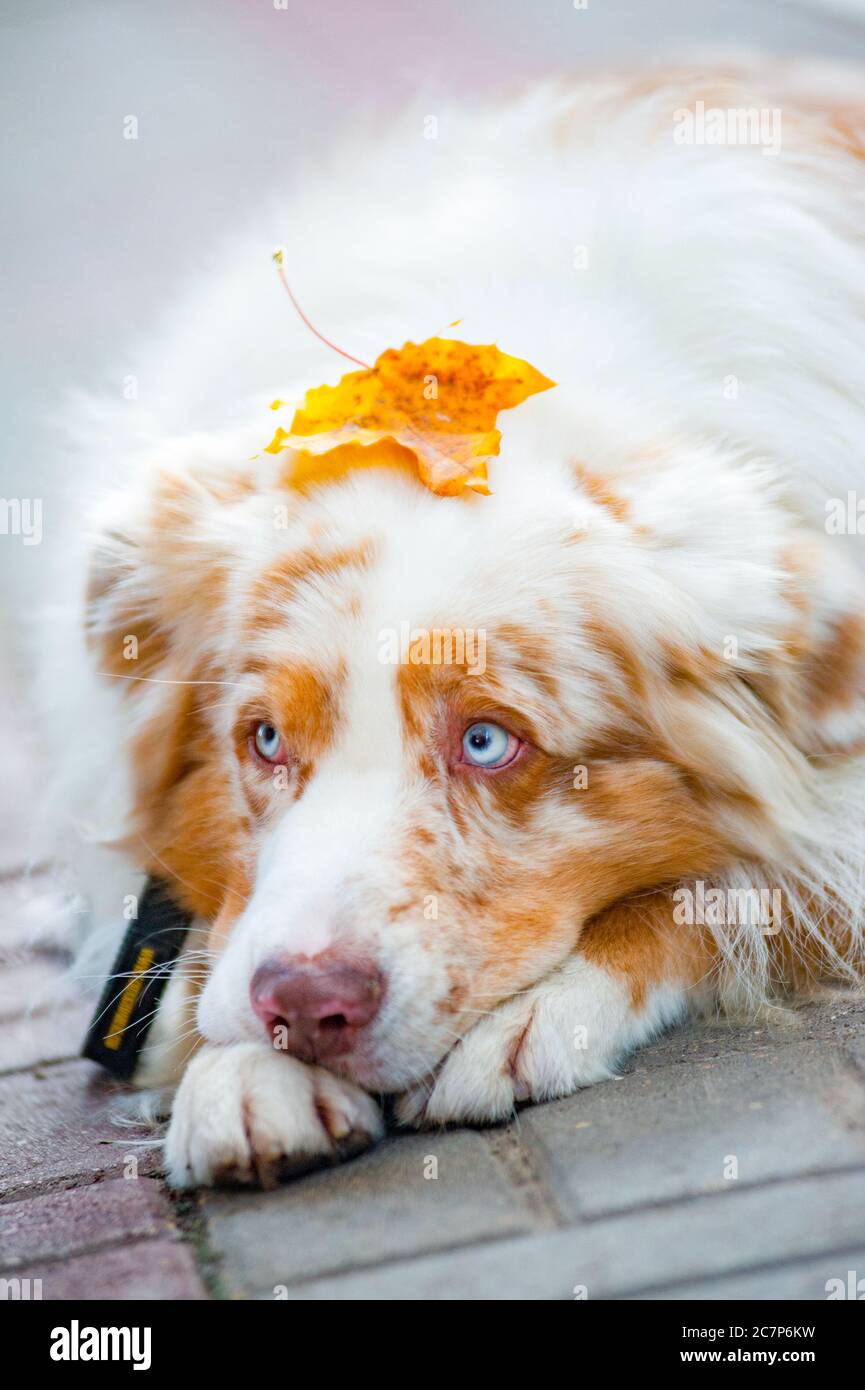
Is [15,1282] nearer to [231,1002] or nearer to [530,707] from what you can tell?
[231,1002]

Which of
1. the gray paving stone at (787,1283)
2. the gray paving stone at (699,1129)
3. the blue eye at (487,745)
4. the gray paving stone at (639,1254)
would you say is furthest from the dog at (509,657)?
the gray paving stone at (787,1283)

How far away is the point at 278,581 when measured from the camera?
2.76 meters

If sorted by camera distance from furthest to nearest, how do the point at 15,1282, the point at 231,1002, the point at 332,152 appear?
the point at 332,152, the point at 231,1002, the point at 15,1282

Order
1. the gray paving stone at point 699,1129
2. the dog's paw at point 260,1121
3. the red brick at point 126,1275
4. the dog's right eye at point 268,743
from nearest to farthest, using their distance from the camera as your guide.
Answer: the red brick at point 126,1275 → the gray paving stone at point 699,1129 → the dog's paw at point 260,1121 → the dog's right eye at point 268,743

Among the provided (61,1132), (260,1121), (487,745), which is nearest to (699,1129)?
(260,1121)

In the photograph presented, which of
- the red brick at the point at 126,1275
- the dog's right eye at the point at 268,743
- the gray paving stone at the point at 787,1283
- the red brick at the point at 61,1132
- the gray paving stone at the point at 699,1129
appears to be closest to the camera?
the gray paving stone at the point at 787,1283

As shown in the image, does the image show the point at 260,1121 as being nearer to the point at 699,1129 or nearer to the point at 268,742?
the point at 699,1129

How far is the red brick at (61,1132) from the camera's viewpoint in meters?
2.54

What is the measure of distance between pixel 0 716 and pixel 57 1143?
3166 mm

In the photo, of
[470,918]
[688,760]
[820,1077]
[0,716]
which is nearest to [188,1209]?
[470,918]

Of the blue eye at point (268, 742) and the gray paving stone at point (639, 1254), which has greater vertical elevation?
the blue eye at point (268, 742)

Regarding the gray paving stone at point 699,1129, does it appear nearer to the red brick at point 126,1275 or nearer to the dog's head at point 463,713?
the dog's head at point 463,713


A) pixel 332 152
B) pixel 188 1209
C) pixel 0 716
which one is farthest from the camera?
pixel 0 716

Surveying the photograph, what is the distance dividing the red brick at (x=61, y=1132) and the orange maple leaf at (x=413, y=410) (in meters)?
1.32
